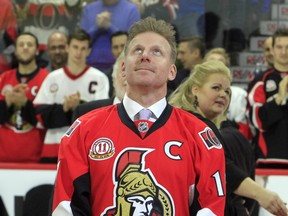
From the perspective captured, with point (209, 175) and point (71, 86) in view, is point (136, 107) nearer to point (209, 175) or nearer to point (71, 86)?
point (209, 175)

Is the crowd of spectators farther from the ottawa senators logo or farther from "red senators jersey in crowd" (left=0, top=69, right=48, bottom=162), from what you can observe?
the ottawa senators logo

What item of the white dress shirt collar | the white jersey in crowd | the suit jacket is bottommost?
the white jersey in crowd

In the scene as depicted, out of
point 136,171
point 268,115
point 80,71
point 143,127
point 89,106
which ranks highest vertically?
point 143,127

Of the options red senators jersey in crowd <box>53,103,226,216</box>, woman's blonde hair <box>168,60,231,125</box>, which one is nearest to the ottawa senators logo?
red senators jersey in crowd <box>53,103,226,216</box>

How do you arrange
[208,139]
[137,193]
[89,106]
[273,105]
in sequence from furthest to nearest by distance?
[273,105]
[89,106]
[208,139]
[137,193]

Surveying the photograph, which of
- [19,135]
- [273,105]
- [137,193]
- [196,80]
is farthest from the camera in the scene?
[19,135]

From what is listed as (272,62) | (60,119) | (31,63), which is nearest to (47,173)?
(60,119)

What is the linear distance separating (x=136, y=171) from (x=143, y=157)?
0.19ft

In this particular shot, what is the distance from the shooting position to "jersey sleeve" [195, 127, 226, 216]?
3.28 m

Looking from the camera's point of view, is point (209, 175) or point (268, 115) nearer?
→ point (209, 175)

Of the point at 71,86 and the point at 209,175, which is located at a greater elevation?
the point at 209,175

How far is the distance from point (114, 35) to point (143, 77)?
4943mm

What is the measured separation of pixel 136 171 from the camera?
10.7 feet

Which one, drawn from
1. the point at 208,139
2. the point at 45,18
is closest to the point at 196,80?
the point at 208,139
